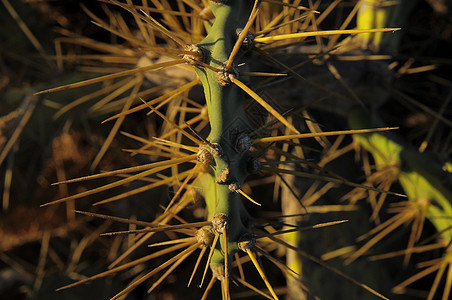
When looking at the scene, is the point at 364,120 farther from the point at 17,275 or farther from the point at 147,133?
the point at 17,275

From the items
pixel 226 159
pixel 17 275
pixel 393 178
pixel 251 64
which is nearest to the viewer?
pixel 226 159

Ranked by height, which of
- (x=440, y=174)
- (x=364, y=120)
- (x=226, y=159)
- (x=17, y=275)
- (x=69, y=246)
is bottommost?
(x=17, y=275)

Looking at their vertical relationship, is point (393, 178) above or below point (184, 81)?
below

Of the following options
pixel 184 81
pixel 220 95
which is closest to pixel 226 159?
pixel 220 95

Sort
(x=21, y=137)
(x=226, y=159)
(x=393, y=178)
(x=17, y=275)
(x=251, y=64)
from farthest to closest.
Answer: (x=17, y=275), (x=21, y=137), (x=393, y=178), (x=251, y=64), (x=226, y=159)

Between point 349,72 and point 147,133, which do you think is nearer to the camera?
point 349,72

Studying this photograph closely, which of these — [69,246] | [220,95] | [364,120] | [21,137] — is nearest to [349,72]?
[364,120]
